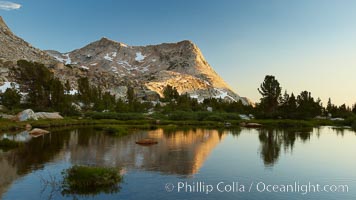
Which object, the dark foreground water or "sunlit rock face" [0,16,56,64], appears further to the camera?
"sunlit rock face" [0,16,56,64]

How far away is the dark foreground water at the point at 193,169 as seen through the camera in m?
16.4

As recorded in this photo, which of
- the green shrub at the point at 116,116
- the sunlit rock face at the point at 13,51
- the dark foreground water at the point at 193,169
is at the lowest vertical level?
the dark foreground water at the point at 193,169

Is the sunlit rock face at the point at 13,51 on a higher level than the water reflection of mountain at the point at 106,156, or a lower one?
higher

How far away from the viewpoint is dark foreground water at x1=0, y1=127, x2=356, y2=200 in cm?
1644

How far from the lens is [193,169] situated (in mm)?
22031

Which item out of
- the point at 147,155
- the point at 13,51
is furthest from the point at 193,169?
the point at 13,51

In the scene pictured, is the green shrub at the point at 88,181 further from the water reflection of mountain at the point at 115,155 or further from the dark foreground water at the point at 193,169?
the water reflection of mountain at the point at 115,155

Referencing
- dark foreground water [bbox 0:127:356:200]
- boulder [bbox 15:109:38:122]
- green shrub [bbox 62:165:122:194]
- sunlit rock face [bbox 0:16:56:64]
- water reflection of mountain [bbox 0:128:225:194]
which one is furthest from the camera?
sunlit rock face [bbox 0:16:56:64]

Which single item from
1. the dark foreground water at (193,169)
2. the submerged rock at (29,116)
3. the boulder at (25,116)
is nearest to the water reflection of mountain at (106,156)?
the dark foreground water at (193,169)

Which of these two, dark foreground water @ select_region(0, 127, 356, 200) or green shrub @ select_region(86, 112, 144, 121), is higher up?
green shrub @ select_region(86, 112, 144, 121)

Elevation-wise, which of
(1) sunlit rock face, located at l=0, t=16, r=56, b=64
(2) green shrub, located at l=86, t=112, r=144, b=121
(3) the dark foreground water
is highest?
(1) sunlit rock face, located at l=0, t=16, r=56, b=64

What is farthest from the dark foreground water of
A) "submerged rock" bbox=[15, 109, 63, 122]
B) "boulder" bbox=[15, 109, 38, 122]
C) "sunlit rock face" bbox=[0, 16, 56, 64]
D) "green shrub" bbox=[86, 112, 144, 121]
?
"sunlit rock face" bbox=[0, 16, 56, 64]

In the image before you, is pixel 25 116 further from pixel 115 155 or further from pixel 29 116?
pixel 115 155

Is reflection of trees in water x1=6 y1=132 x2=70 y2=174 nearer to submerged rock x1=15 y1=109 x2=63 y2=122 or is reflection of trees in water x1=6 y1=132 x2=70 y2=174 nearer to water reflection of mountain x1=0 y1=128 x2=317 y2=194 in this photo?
water reflection of mountain x1=0 y1=128 x2=317 y2=194
